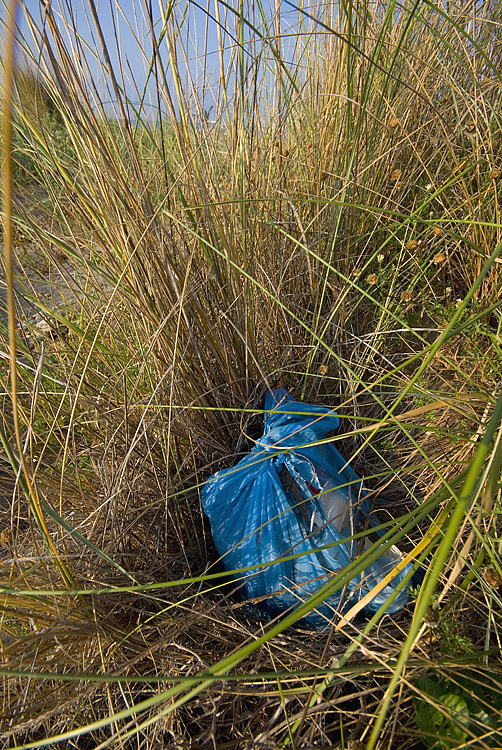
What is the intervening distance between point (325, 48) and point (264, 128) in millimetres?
356

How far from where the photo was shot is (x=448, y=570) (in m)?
0.86

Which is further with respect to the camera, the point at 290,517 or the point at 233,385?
the point at 233,385

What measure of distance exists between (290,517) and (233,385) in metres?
0.38

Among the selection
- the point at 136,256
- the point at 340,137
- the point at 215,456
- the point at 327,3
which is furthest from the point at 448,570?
the point at 327,3

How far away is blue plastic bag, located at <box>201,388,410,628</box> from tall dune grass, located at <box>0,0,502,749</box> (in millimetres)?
56

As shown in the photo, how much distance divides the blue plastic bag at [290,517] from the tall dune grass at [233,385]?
56 millimetres

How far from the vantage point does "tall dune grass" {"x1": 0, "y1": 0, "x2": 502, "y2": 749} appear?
73cm

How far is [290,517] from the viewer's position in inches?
38.8

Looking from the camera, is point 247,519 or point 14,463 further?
point 247,519

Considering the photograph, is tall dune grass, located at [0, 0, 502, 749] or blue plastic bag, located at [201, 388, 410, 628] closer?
tall dune grass, located at [0, 0, 502, 749]

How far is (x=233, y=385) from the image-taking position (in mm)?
1215

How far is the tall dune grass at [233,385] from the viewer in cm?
73

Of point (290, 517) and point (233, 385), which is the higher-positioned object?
point (233, 385)

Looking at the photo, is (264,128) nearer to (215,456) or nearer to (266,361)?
(266,361)
